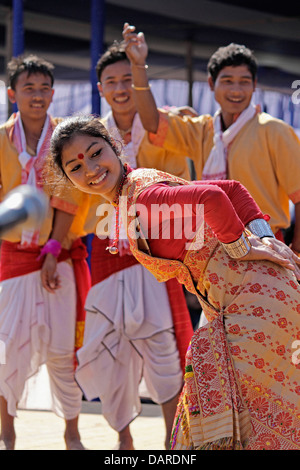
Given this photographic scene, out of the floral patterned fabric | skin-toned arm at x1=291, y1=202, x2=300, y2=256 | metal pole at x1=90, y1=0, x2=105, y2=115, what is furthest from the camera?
metal pole at x1=90, y1=0, x2=105, y2=115

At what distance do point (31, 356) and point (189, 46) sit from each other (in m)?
3.94

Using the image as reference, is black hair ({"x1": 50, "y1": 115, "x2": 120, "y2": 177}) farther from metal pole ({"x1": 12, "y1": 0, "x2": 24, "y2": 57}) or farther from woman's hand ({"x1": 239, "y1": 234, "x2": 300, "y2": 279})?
metal pole ({"x1": 12, "y1": 0, "x2": 24, "y2": 57})

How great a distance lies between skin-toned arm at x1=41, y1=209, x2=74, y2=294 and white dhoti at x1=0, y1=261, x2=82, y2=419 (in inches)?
3.2

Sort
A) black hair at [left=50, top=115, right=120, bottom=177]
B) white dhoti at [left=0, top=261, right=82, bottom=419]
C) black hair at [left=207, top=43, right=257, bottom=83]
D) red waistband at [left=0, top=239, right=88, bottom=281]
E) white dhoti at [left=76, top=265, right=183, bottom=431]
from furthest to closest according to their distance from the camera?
red waistband at [left=0, top=239, right=88, bottom=281] → white dhoti at [left=0, top=261, right=82, bottom=419] → white dhoti at [left=76, top=265, right=183, bottom=431] → black hair at [left=207, top=43, right=257, bottom=83] → black hair at [left=50, top=115, right=120, bottom=177]

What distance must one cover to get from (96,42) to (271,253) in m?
3.40

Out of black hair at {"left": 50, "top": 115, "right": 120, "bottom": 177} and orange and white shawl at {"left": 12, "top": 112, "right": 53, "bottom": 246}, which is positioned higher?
black hair at {"left": 50, "top": 115, "right": 120, "bottom": 177}

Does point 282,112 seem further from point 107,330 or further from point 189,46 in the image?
point 107,330

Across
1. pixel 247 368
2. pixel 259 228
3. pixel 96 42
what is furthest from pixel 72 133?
pixel 96 42

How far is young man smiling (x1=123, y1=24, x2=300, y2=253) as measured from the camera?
3680mm

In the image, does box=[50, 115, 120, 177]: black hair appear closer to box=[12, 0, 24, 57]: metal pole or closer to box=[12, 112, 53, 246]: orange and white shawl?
box=[12, 112, 53, 246]: orange and white shawl

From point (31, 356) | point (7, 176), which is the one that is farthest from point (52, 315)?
point (7, 176)

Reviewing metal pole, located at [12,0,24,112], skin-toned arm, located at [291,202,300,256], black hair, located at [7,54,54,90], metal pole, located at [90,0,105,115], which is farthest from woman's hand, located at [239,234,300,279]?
metal pole, located at [12,0,24,112]

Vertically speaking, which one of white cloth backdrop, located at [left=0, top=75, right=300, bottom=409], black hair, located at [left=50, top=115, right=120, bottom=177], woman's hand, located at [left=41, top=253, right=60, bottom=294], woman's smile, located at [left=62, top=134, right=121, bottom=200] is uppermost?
white cloth backdrop, located at [left=0, top=75, right=300, bottom=409]

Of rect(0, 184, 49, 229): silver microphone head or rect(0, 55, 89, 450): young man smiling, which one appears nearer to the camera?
rect(0, 184, 49, 229): silver microphone head
